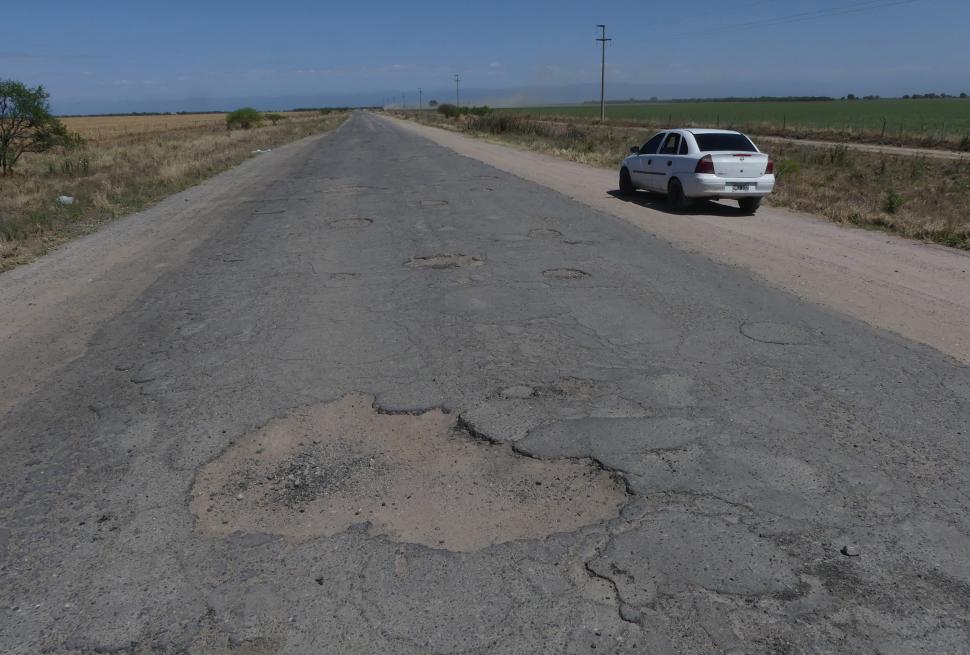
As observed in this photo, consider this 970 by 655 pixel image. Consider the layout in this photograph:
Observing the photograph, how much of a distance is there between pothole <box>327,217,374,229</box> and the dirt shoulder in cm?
449

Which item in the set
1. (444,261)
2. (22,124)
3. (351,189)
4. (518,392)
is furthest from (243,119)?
(518,392)

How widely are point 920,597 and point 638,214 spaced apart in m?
10.6

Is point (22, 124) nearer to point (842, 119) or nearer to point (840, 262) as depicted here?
point (840, 262)

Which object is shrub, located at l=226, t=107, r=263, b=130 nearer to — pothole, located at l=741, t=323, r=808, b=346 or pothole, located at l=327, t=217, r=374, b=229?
pothole, located at l=327, t=217, r=374, b=229

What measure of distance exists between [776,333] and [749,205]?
8.02m

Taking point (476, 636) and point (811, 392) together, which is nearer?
point (476, 636)

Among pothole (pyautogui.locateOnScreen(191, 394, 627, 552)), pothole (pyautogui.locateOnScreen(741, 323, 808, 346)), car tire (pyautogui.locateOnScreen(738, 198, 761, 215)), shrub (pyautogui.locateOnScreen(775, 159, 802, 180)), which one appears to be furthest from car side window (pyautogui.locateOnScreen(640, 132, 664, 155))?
pothole (pyautogui.locateOnScreen(191, 394, 627, 552))

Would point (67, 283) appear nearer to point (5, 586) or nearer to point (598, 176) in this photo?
point (5, 586)

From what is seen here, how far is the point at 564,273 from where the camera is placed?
8164 millimetres

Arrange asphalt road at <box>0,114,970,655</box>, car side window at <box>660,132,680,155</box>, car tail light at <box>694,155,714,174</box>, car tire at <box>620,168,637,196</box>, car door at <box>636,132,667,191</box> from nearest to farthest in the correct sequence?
1. asphalt road at <box>0,114,970,655</box>
2. car tail light at <box>694,155,714,174</box>
3. car side window at <box>660,132,680,155</box>
4. car door at <box>636,132,667,191</box>
5. car tire at <box>620,168,637,196</box>

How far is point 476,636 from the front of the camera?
2619 millimetres

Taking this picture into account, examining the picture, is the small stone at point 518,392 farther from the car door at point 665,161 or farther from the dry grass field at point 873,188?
the car door at point 665,161

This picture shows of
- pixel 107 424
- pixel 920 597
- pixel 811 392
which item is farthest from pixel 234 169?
pixel 920 597

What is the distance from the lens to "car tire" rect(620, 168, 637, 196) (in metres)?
15.3
